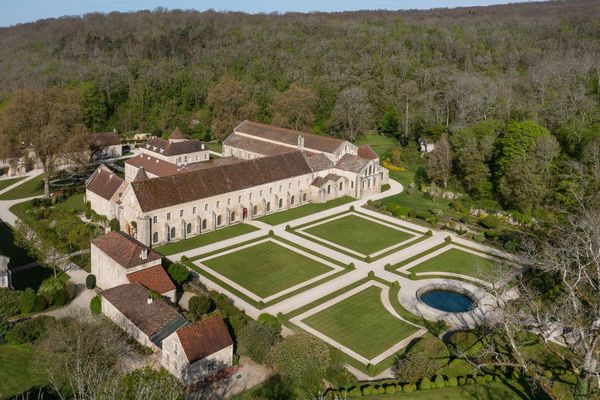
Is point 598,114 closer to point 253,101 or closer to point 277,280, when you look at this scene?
point 277,280

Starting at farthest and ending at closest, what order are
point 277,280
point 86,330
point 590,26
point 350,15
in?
point 350,15 → point 590,26 → point 277,280 → point 86,330

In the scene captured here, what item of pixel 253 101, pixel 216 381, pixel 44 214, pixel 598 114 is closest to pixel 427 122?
pixel 598 114

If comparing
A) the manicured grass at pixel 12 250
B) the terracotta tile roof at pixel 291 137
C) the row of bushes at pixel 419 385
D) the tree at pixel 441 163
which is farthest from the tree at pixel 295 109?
the row of bushes at pixel 419 385

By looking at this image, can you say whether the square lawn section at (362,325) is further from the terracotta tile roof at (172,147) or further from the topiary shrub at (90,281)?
the terracotta tile roof at (172,147)

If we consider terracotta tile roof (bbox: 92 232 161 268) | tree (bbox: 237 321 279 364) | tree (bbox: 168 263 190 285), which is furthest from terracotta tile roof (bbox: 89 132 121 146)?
tree (bbox: 237 321 279 364)

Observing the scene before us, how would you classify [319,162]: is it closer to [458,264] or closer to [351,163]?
[351,163]

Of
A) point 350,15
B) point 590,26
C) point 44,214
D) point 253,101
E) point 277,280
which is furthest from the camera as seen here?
point 350,15
